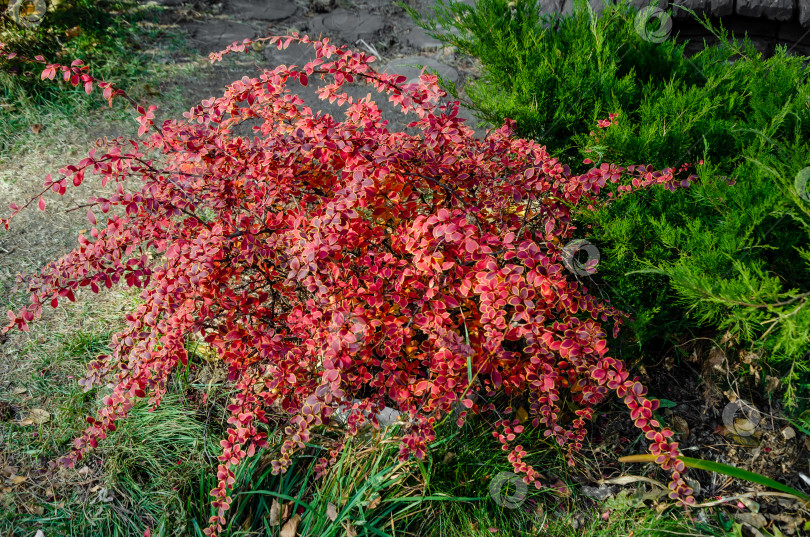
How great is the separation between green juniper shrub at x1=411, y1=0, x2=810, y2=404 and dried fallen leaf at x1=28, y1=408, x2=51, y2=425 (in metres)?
2.55

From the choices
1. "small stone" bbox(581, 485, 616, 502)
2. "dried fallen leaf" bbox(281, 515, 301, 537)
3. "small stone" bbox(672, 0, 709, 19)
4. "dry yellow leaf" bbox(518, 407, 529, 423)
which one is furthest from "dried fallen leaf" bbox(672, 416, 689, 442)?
"small stone" bbox(672, 0, 709, 19)

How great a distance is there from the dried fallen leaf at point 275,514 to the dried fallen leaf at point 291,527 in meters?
0.04

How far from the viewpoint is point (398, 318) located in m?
2.04

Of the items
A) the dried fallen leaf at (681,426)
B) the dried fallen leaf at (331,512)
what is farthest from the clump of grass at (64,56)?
the dried fallen leaf at (681,426)

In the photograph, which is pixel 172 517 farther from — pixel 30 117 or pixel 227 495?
pixel 30 117

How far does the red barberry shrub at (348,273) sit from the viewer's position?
6.11ft

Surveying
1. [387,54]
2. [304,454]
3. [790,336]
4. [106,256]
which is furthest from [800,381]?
[387,54]

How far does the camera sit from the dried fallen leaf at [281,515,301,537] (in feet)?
6.71

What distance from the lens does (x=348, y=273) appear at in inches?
85.6

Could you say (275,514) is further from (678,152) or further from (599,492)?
(678,152)

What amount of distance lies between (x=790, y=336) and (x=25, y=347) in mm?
3290

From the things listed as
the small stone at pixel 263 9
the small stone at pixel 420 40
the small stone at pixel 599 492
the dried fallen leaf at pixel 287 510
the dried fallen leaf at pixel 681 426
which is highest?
the small stone at pixel 263 9

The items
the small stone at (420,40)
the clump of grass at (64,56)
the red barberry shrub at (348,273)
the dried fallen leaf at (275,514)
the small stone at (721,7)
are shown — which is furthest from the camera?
the small stone at (420,40)

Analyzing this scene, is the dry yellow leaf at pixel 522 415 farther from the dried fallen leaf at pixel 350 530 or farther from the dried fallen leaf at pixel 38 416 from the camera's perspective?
the dried fallen leaf at pixel 38 416
